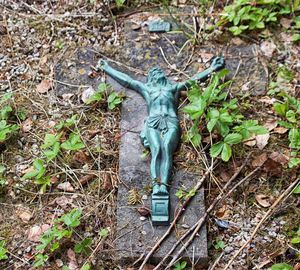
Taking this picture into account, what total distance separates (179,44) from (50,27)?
89 centimetres

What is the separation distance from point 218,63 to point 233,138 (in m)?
0.63

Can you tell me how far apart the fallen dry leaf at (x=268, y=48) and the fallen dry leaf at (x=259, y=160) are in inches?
32.0

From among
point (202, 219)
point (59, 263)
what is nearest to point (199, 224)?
point (202, 219)

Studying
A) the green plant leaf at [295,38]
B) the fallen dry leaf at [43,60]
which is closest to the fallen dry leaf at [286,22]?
the green plant leaf at [295,38]

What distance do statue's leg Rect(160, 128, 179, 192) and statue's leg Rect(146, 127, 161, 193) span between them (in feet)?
0.08

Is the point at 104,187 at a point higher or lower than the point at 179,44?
lower

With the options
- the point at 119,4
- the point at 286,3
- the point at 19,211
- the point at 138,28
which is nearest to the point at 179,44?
the point at 138,28

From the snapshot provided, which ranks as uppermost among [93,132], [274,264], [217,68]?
[217,68]

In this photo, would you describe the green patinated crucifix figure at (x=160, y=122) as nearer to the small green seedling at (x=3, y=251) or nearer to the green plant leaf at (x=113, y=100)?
the green plant leaf at (x=113, y=100)

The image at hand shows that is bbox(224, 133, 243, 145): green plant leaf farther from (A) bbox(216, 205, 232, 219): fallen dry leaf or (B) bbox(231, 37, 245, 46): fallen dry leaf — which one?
(B) bbox(231, 37, 245, 46): fallen dry leaf

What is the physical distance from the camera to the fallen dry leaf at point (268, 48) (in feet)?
11.4

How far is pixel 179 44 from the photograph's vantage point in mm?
3473

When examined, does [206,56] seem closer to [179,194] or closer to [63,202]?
[179,194]

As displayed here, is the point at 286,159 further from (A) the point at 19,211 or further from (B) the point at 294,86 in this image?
(A) the point at 19,211
